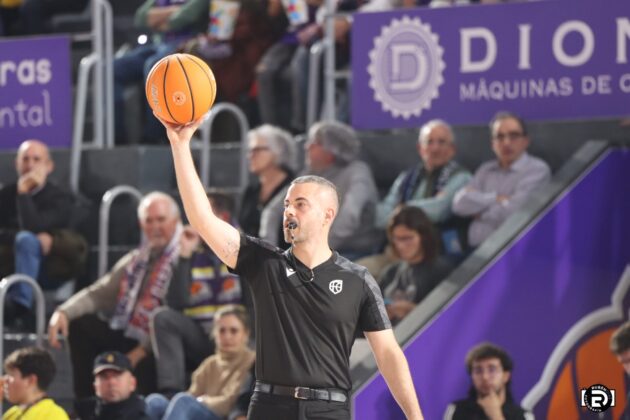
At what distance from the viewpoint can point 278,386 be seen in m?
6.77

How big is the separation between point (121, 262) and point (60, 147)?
183 cm

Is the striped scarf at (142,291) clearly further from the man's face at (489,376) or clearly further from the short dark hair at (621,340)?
the short dark hair at (621,340)

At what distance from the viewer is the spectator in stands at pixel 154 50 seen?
13.9m

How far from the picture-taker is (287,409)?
673cm

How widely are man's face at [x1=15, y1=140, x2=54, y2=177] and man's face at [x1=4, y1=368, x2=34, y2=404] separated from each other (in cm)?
249

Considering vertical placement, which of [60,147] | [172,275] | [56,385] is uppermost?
[60,147]

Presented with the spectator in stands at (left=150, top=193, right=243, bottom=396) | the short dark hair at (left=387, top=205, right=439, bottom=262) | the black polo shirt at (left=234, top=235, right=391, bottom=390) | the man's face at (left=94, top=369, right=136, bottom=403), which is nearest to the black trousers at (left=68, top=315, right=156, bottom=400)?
the spectator in stands at (left=150, top=193, right=243, bottom=396)

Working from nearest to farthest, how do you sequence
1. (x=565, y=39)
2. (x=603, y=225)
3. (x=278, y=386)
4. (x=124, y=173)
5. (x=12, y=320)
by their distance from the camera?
(x=278, y=386) < (x=603, y=225) < (x=565, y=39) < (x=12, y=320) < (x=124, y=173)

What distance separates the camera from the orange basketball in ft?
22.0

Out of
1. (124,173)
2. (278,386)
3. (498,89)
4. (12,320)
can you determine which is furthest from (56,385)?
(278,386)

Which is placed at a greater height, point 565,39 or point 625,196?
point 565,39

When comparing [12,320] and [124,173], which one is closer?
[12,320]

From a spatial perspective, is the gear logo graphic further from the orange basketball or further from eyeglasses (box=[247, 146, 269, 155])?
the orange basketball

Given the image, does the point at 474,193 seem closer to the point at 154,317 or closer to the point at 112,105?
the point at 154,317
